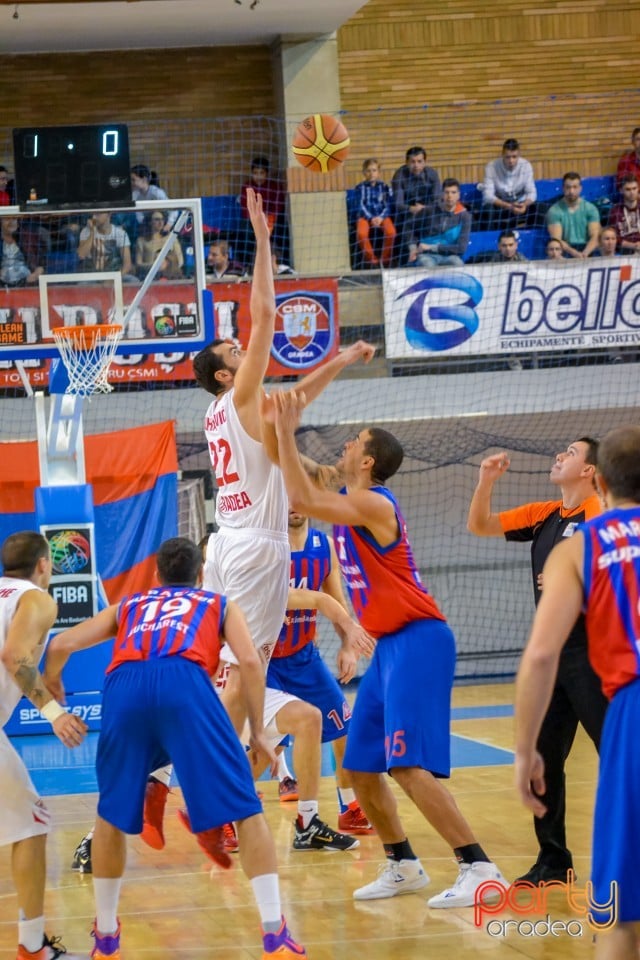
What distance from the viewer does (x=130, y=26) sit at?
16.1 metres

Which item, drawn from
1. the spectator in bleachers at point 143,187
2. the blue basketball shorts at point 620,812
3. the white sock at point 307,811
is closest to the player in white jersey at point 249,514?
the white sock at point 307,811

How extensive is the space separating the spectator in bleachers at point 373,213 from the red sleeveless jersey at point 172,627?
10986 millimetres

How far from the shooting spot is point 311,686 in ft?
24.9

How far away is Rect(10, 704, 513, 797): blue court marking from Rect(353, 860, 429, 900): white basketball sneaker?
3.63 metres

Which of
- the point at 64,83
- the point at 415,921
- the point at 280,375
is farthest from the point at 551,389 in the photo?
the point at 415,921

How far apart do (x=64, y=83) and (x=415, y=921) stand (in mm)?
14781

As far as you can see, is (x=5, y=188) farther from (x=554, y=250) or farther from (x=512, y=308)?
(x=554, y=250)

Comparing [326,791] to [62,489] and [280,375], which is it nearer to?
[62,489]

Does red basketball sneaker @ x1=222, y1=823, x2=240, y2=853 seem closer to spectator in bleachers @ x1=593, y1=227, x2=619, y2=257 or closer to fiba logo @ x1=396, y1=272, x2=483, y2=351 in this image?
fiba logo @ x1=396, y1=272, x2=483, y2=351

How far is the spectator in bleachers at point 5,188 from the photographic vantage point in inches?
578

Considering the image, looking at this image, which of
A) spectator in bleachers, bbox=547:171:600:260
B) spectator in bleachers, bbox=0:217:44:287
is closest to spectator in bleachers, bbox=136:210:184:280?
spectator in bleachers, bbox=0:217:44:287

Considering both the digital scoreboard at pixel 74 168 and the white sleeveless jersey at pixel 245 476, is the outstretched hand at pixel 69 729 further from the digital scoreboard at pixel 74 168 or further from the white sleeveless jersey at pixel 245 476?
the digital scoreboard at pixel 74 168

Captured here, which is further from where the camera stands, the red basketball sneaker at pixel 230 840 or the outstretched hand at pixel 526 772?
the red basketball sneaker at pixel 230 840

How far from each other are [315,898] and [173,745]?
1638 mm
